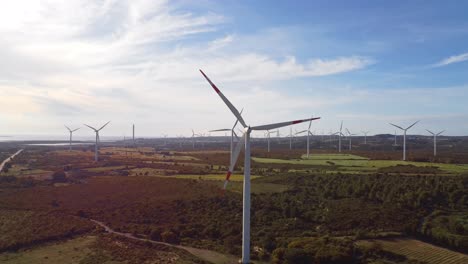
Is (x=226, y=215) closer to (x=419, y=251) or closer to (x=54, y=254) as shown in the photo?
(x=54, y=254)

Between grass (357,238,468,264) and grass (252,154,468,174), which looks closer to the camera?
grass (357,238,468,264)

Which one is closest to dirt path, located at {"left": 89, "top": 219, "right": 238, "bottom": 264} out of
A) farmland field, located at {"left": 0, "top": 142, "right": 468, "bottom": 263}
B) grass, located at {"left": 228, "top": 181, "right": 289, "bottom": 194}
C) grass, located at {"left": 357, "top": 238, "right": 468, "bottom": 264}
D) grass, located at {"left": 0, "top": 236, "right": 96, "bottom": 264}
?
farmland field, located at {"left": 0, "top": 142, "right": 468, "bottom": 263}

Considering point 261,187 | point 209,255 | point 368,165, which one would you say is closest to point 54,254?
point 209,255

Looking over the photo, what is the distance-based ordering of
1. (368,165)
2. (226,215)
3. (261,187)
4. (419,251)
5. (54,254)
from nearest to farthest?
(54,254) < (419,251) < (226,215) < (261,187) < (368,165)

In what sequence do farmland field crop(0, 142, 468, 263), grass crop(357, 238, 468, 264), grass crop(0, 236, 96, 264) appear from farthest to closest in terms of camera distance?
farmland field crop(0, 142, 468, 263), grass crop(357, 238, 468, 264), grass crop(0, 236, 96, 264)

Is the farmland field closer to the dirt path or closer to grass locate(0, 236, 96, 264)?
grass locate(0, 236, 96, 264)

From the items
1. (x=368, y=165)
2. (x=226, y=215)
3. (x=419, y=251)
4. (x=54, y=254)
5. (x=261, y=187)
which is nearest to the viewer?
(x=54, y=254)

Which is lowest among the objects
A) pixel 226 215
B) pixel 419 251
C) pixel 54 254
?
pixel 54 254

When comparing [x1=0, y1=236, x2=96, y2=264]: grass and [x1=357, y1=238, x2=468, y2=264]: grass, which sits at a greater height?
A: [x1=357, y1=238, x2=468, y2=264]: grass

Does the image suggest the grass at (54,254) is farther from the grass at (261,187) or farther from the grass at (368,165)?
the grass at (368,165)
